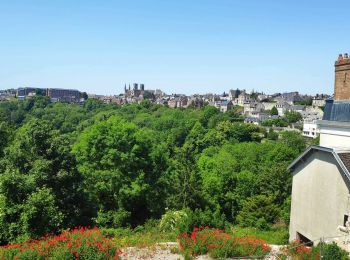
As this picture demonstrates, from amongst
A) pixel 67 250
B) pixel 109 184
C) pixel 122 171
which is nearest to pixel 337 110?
pixel 67 250

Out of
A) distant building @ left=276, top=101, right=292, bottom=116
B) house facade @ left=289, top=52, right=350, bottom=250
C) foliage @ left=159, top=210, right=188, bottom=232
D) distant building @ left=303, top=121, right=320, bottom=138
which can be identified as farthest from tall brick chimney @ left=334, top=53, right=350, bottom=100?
distant building @ left=276, top=101, right=292, bottom=116

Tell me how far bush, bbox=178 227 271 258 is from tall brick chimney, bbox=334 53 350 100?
6632 millimetres

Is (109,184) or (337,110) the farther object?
(109,184)

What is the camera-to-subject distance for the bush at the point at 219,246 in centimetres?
1112

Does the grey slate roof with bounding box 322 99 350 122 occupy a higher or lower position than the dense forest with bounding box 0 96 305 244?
higher

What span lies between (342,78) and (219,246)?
327 inches

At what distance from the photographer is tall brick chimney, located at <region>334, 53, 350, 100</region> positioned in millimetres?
13633

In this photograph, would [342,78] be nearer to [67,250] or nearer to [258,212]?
[67,250]

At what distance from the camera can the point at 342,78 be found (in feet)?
45.8

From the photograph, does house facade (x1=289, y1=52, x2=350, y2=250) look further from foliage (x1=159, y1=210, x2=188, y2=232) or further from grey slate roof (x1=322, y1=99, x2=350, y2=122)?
foliage (x1=159, y1=210, x2=188, y2=232)

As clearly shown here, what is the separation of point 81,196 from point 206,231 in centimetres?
831

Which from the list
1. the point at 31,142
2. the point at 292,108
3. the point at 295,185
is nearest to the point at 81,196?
the point at 31,142

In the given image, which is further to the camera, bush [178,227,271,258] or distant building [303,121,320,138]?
distant building [303,121,320,138]

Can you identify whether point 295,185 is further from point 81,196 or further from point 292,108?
point 292,108
